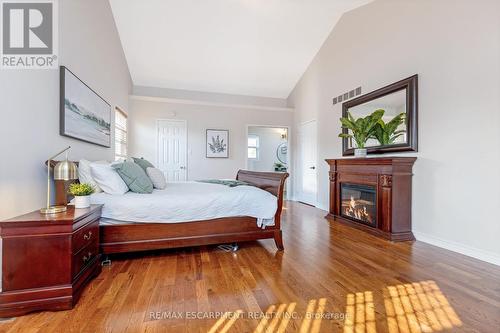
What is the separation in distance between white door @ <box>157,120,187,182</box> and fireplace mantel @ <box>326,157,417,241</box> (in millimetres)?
3819

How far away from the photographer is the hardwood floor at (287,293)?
142 centimetres

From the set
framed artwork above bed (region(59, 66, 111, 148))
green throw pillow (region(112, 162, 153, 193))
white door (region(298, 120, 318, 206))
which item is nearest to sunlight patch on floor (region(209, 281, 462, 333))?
green throw pillow (region(112, 162, 153, 193))

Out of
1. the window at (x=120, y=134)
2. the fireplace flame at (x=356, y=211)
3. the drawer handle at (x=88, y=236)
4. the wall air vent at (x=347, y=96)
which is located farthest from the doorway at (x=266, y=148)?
the drawer handle at (x=88, y=236)

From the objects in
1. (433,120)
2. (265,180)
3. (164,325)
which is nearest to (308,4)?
(433,120)

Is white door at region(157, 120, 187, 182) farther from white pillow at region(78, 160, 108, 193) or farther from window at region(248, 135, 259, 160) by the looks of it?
window at region(248, 135, 259, 160)

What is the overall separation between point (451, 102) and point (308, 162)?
3360 millimetres

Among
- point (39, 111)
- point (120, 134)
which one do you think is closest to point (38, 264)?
point (39, 111)

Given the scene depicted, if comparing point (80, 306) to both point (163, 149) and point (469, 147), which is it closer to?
point (469, 147)

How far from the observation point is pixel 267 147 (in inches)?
359

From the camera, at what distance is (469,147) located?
2.55m

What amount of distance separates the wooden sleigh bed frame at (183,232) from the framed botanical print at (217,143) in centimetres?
337

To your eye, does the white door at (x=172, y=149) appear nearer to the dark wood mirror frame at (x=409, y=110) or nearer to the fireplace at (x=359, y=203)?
the fireplace at (x=359, y=203)

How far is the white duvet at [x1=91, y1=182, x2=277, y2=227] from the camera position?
224cm

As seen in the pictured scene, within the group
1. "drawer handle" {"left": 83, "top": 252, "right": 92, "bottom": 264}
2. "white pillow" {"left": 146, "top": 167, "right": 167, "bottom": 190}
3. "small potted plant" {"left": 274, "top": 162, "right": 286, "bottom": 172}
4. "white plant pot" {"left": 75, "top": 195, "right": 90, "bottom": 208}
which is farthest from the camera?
"small potted plant" {"left": 274, "top": 162, "right": 286, "bottom": 172}
